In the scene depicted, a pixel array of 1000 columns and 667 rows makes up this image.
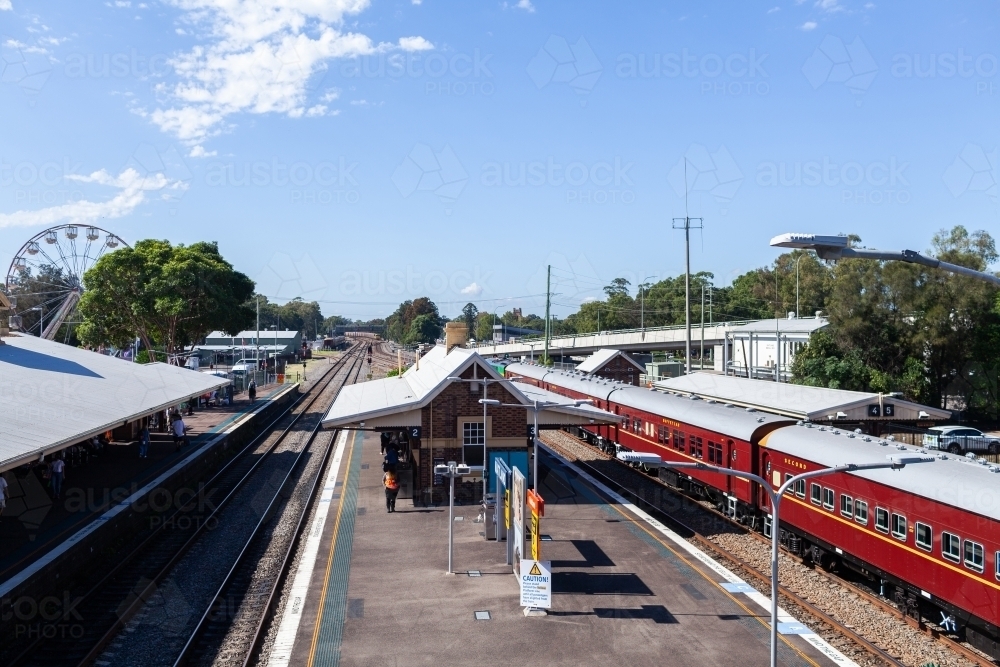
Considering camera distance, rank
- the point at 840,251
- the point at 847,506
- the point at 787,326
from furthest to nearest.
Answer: the point at 787,326
the point at 847,506
the point at 840,251

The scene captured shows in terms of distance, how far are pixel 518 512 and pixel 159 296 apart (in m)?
43.1

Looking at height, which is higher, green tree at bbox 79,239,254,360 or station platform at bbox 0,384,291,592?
green tree at bbox 79,239,254,360

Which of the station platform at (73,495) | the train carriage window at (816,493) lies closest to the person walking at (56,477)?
the station platform at (73,495)

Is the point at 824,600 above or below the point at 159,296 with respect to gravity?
below

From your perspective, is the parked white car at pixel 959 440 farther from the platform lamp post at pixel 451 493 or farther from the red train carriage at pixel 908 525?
the platform lamp post at pixel 451 493

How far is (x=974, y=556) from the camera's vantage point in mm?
14742

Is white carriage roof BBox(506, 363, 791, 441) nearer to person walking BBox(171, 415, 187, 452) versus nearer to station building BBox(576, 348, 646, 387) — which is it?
station building BBox(576, 348, 646, 387)

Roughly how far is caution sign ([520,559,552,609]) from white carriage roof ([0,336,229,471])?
10670mm

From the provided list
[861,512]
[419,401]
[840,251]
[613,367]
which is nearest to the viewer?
[840,251]

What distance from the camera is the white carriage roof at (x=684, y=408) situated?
24.7 metres

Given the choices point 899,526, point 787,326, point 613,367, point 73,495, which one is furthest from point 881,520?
point 787,326

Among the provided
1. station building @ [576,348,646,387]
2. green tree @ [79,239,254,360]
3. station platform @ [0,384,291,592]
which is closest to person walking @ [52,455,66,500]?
station platform @ [0,384,291,592]

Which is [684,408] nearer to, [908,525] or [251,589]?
[908,525]

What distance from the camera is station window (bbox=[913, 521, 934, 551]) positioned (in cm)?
1606
